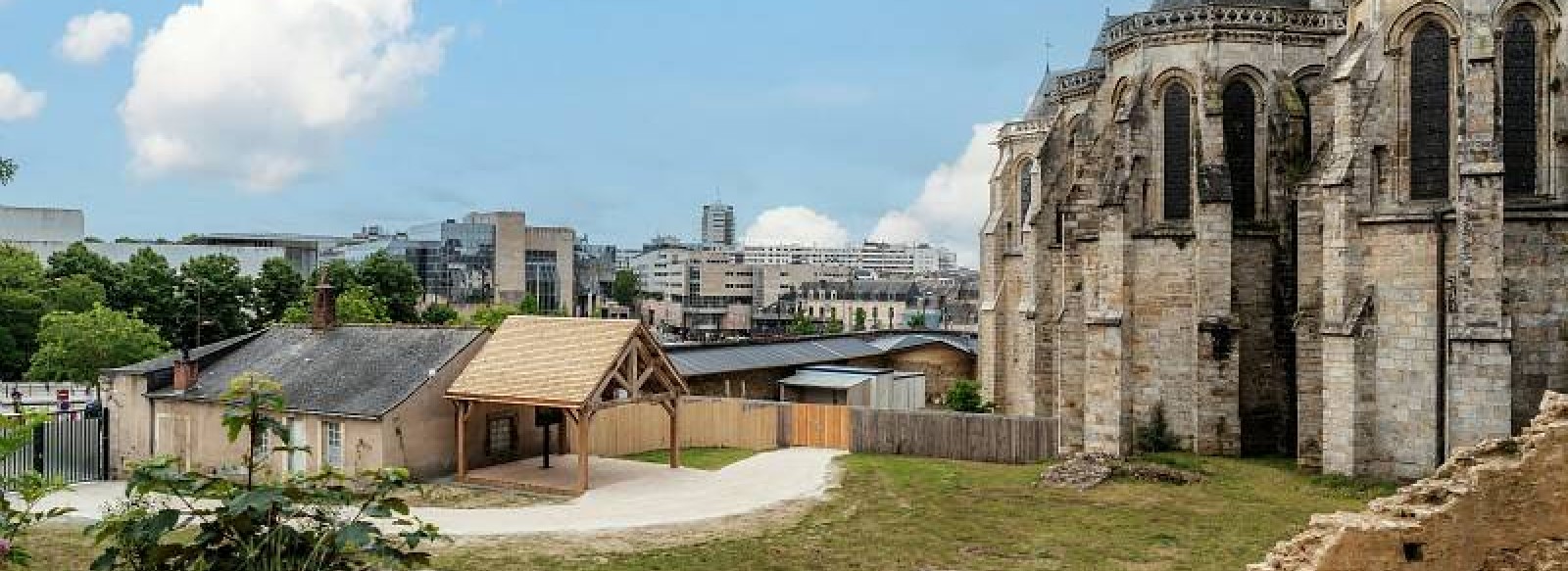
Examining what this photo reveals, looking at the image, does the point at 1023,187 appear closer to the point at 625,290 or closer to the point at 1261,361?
the point at 1261,361

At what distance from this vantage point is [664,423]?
108 feet

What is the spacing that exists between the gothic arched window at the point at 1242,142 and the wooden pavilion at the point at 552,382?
15.2 metres

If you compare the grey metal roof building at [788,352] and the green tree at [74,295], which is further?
the green tree at [74,295]

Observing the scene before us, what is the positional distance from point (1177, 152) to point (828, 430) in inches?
468

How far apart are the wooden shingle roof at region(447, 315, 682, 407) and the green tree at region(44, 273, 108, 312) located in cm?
3584

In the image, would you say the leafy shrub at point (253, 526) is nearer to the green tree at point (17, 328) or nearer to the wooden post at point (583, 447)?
the wooden post at point (583, 447)

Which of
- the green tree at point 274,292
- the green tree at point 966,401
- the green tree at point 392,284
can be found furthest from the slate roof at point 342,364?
the green tree at point 392,284

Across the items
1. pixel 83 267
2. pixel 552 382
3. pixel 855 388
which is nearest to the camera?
pixel 552 382

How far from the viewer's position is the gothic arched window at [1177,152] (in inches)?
1196

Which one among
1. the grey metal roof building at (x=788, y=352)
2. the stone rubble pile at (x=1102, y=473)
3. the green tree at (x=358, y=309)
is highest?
the green tree at (x=358, y=309)

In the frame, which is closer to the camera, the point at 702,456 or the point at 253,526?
the point at 253,526

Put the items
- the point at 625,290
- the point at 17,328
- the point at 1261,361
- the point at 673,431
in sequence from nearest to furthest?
the point at 673,431 → the point at 1261,361 → the point at 17,328 → the point at 625,290

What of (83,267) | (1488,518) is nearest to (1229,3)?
(1488,518)

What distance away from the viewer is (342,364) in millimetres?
28656
